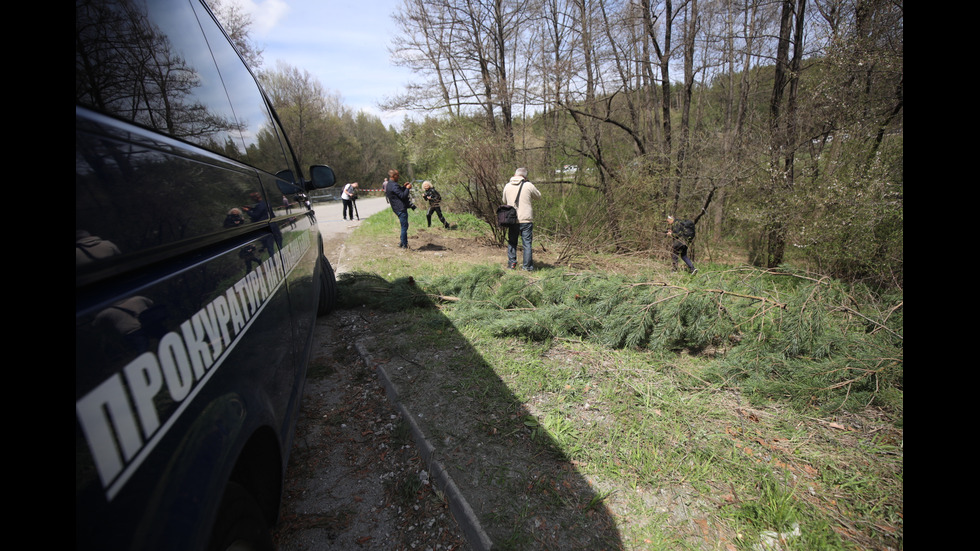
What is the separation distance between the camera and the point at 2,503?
569mm

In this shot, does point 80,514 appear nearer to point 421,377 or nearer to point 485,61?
point 421,377

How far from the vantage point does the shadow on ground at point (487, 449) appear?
80.5 inches

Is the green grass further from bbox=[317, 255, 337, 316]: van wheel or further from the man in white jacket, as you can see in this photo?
the man in white jacket

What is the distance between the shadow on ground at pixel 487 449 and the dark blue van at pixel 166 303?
1069 mm

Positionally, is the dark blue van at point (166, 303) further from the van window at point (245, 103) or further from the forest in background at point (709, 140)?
the forest in background at point (709, 140)

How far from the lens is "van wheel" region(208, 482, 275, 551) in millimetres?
Result: 1125

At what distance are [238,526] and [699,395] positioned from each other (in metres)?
3.04

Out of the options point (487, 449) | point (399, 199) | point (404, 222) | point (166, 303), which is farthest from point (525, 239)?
point (166, 303)

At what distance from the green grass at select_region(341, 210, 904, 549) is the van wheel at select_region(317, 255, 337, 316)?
907 mm

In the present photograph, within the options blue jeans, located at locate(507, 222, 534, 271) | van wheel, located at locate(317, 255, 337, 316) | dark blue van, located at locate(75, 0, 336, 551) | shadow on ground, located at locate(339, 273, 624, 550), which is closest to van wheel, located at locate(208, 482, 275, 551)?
dark blue van, located at locate(75, 0, 336, 551)

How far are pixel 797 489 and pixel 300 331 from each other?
2.91m

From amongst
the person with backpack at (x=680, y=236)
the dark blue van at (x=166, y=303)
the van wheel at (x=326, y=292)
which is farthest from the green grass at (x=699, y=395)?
the person with backpack at (x=680, y=236)

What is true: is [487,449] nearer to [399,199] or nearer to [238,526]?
[238,526]
